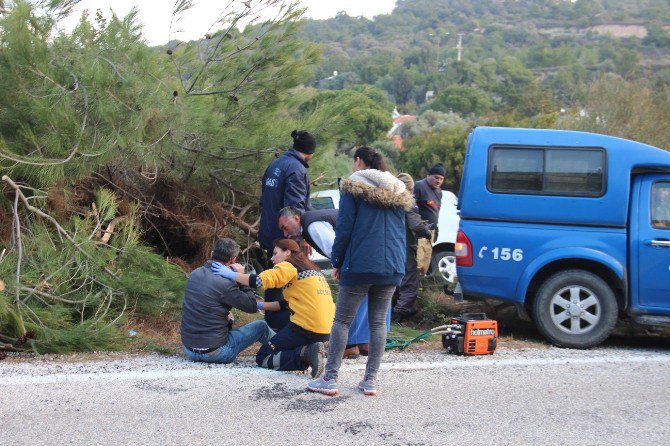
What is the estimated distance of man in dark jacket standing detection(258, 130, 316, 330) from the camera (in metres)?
7.57

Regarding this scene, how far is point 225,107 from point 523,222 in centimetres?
344

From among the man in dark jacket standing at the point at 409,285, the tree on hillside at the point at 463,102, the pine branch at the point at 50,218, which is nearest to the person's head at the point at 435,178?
the man in dark jacket standing at the point at 409,285

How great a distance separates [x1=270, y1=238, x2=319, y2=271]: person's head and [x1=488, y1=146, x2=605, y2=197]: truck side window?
264 centimetres

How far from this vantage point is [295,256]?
21.9ft

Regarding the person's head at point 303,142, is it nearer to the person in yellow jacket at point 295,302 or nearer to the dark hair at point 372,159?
the person in yellow jacket at point 295,302

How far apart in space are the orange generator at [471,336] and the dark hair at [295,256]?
1.65 metres

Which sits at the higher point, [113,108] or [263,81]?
[263,81]

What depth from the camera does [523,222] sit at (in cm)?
841

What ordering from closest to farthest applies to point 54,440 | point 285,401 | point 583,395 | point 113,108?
point 54,440 < point 285,401 < point 583,395 < point 113,108

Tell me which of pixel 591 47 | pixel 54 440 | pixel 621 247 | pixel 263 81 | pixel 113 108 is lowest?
pixel 54 440

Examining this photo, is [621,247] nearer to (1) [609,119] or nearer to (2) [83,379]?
(2) [83,379]

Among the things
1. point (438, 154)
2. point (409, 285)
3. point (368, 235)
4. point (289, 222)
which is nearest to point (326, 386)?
point (368, 235)

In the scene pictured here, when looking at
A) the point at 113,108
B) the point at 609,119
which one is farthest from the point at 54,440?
the point at 609,119

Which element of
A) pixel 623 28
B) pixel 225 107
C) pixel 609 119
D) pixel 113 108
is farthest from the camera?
pixel 623 28
